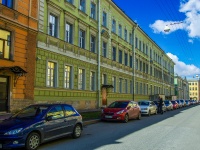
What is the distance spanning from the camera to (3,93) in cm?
1614

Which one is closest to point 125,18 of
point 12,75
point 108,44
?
point 108,44

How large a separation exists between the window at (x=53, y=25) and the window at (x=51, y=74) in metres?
2.53

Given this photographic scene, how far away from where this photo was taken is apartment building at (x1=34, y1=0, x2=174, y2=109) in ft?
66.4

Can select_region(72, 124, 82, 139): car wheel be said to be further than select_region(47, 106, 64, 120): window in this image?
Yes

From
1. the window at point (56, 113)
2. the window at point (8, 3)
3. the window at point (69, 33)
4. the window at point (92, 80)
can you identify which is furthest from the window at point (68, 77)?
the window at point (56, 113)

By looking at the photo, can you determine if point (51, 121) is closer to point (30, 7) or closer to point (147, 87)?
point (30, 7)

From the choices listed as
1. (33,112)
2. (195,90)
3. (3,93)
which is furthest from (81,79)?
(195,90)

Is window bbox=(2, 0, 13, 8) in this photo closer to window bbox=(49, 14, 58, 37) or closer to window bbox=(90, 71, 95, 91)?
window bbox=(49, 14, 58, 37)

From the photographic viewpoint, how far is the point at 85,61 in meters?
26.0

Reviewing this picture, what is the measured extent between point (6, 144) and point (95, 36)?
22206 mm

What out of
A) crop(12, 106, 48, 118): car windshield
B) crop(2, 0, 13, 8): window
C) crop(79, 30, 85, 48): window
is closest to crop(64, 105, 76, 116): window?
crop(12, 106, 48, 118): car windshield

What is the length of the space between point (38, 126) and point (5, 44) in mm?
9649

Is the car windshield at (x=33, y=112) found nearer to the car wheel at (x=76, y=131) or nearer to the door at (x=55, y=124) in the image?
the door at (x=55, y=124)

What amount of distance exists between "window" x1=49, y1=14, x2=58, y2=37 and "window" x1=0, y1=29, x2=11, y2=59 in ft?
16.2
